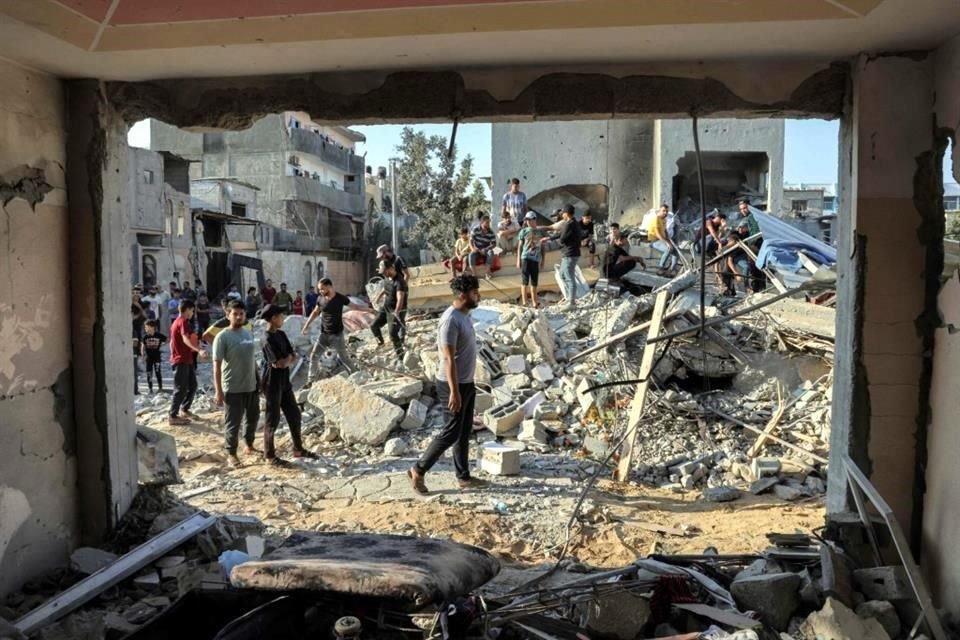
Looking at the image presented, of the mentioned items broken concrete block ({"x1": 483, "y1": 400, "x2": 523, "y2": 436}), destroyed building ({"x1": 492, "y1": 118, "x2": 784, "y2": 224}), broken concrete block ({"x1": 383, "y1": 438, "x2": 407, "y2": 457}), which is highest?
destroyed building ({"x1": 492, "y1": 118, "x2": 784, "y2": 224})

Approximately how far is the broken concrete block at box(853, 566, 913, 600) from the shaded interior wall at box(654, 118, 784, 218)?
16.0 m

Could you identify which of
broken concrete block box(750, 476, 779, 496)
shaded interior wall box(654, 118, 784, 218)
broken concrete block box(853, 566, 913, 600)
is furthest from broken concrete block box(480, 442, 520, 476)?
shaded interior wall box(654, 118, 784, 218)

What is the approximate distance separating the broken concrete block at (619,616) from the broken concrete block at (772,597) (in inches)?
19.2

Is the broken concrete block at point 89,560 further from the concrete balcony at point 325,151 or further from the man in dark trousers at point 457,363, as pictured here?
the concrete balcony at point 325,151

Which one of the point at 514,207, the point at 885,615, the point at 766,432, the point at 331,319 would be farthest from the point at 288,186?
the point at 885,615

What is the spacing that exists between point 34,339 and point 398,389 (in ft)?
16.5

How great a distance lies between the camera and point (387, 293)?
1082cm

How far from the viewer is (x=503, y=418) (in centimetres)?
802

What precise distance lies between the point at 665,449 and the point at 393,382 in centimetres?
351

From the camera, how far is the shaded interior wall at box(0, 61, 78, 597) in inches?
153

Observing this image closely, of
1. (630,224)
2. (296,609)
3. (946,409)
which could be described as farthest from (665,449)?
(630,224)

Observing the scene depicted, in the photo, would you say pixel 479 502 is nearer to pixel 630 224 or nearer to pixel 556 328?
pixel 556 328

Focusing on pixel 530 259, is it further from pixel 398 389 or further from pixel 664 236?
pixel 398 389

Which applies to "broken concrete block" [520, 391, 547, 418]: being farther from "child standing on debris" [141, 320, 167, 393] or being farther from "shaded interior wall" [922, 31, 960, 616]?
"child standing on debris" [141, 320, 167, 393]
